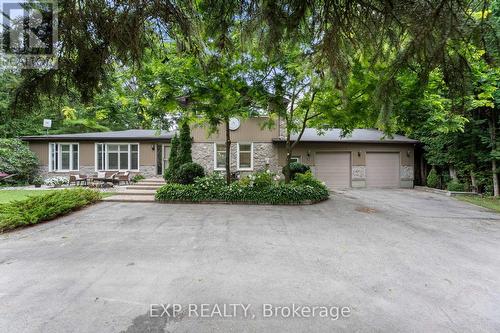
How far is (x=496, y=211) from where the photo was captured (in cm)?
834

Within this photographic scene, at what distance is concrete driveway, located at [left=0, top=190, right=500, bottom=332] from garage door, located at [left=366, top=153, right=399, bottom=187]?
8.60m

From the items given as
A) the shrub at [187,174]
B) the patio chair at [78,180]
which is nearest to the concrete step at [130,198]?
the shrub at [187,174]

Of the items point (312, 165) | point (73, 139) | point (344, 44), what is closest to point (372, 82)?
point (344, 44)

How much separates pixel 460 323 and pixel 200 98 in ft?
23.3

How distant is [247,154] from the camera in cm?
1444

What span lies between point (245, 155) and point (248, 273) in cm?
1120

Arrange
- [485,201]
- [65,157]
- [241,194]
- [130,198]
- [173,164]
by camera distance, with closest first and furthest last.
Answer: [241,194] → [130,198] → [485,201] → [173,164] → [65,157]

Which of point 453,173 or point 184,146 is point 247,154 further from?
point 453,173

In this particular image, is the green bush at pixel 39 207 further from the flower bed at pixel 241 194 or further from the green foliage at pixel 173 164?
the green foliage at pixel 173 164

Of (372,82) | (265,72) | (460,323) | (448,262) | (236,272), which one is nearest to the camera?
(460,323)

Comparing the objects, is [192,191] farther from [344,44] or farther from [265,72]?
[344,44]

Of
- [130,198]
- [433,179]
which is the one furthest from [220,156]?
[433,179]

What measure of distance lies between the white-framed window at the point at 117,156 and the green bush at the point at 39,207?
7.01 meters

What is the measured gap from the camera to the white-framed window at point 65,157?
14.8 m
